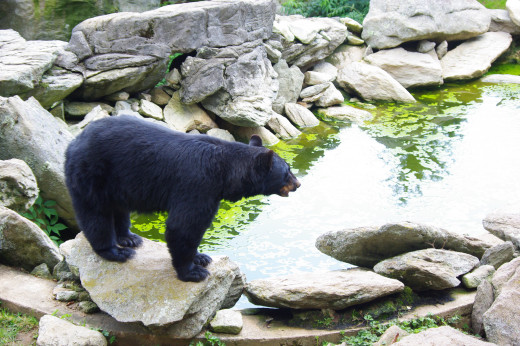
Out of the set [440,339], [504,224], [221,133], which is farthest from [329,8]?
[440,339]

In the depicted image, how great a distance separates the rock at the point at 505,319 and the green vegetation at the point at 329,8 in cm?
1256

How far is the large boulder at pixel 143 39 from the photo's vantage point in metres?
8.66

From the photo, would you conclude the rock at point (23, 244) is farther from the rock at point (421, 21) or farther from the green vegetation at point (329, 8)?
the green vegetation at point (329, 8)

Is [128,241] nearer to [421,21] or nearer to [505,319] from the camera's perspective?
[505,319]

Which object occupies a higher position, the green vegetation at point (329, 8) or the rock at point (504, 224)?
the green vegetation at point (329, 8)

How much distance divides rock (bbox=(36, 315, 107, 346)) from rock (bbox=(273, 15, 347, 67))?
29.9 feet

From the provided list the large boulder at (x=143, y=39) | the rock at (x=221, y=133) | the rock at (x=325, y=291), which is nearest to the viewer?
the rock at (x=325, y=291)

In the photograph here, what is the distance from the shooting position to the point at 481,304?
4367 millimetres

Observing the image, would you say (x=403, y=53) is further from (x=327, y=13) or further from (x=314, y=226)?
(x=314, y=226)

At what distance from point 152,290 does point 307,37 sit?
957cm

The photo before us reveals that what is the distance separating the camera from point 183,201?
3924 mm

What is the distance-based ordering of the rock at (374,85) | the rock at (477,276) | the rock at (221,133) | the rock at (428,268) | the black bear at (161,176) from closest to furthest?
1. the black bear at (161,176)
2. the rock at (428,268)
3. the rock at (477,276)
4. the rock at (221,133)
5. the rock at (374,85)

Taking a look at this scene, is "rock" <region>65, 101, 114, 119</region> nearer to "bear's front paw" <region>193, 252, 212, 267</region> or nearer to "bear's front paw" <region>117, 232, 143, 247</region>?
"bear's front paw" <region>117, 232, 143, 247</region>

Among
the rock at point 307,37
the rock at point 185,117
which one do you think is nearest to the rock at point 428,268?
the rock at point 185,117
